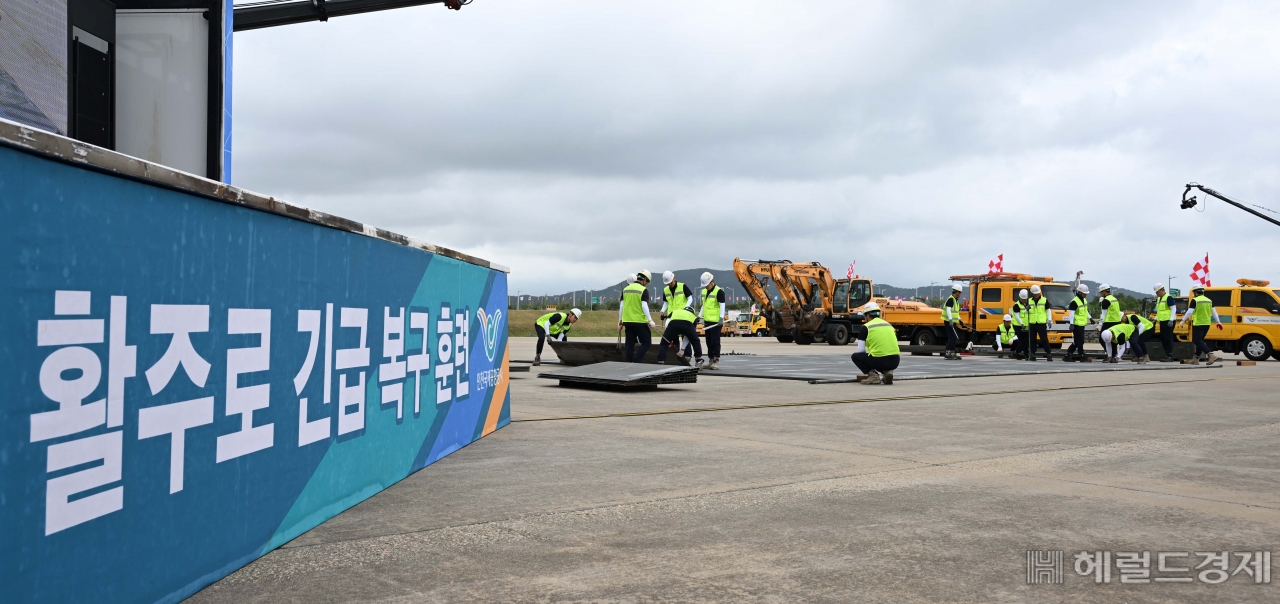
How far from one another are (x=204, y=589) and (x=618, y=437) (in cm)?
406

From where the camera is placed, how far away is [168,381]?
111 inches

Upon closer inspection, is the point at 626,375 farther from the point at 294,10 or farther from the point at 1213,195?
the point at 1213,195

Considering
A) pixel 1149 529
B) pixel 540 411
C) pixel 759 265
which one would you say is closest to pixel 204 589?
pixel 1149 529

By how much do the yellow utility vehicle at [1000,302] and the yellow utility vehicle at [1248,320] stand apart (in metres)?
3.43

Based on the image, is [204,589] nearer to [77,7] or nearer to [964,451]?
[964,451]

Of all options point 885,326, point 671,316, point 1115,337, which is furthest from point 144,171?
point 1115,337

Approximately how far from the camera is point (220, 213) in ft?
10.2

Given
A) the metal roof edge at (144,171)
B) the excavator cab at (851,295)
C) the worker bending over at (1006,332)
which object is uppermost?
the excavator cab at (851,295)

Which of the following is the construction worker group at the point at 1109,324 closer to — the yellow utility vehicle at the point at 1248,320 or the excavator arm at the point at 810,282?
the yellow utility vehicle at the point at 1248,320

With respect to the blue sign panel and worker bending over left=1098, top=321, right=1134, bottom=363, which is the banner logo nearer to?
the blue sign panel

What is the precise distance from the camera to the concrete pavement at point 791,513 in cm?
309

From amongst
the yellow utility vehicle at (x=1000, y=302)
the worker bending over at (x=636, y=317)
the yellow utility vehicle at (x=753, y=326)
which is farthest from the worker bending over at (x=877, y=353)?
the yellow utility vehicle at (x=753, y=326)

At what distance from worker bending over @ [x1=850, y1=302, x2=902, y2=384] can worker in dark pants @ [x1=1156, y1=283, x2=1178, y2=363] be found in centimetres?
1133

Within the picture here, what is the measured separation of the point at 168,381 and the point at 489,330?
13.8ft
